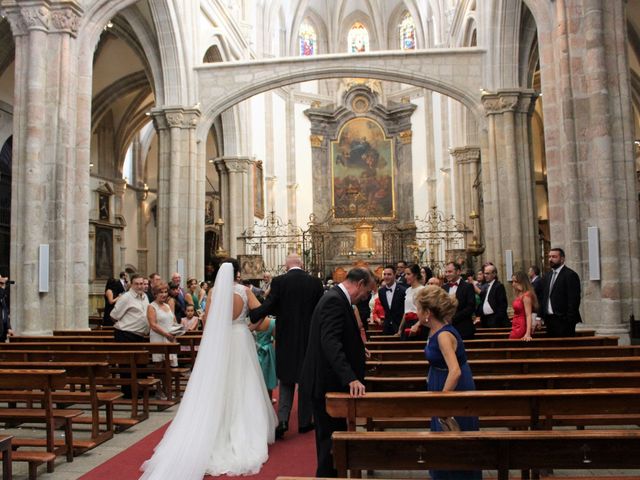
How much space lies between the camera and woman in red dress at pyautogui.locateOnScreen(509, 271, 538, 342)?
282 inches

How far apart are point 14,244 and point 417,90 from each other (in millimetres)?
24369

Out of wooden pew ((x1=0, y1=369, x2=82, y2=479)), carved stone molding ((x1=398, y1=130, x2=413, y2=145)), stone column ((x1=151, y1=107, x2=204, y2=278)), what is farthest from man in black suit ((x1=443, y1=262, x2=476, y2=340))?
carved stone molding ((x1=398, y1=130, x2=413, y2=145))

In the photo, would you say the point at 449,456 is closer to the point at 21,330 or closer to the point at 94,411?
the point at 94,411

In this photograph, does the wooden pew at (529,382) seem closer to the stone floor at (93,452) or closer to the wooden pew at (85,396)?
the stone floor at (93,452)

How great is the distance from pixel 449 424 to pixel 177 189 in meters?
15.8

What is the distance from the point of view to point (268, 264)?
96.0ft

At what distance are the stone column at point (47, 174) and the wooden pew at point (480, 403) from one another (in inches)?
394

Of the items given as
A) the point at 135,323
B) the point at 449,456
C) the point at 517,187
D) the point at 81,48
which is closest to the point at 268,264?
the point at 517,187

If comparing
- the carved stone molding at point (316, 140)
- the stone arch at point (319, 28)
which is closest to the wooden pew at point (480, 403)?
the carved stone molding at point (316, 140)

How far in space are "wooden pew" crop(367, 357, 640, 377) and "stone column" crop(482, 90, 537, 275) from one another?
10.6m

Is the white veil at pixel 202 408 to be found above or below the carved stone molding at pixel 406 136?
below

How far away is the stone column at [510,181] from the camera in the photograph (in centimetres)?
1650

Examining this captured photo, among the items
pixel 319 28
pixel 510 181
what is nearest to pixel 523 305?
pixel 510 181

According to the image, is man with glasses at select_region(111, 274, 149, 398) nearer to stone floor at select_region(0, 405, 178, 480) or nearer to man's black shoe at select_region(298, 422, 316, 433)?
stone floor at select_region(0, 405, 178, 480)
